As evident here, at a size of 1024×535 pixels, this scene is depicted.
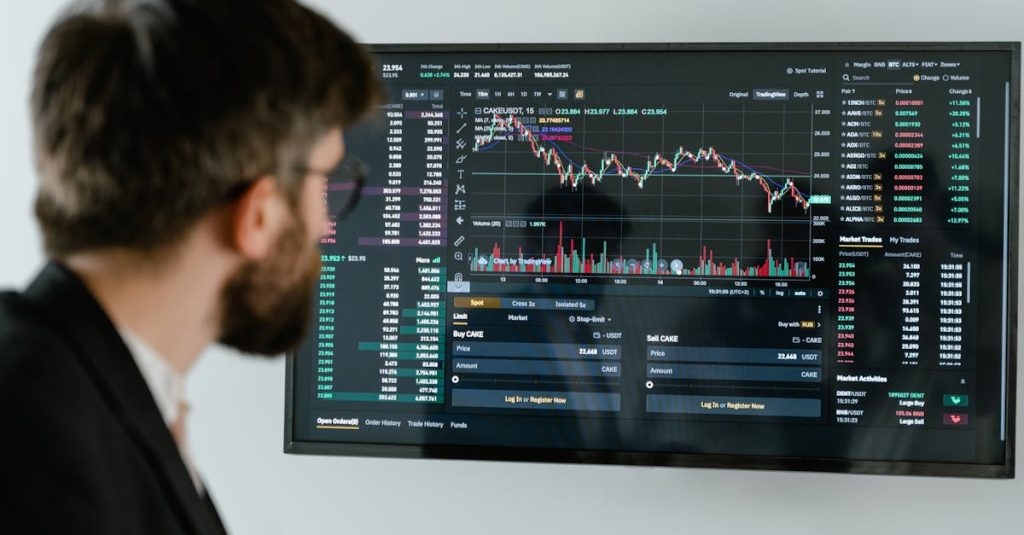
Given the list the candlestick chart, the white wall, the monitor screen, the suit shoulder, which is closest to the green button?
the monitor screen

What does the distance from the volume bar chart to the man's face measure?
1.12 meters

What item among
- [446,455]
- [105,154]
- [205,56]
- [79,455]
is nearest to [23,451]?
[79,455]

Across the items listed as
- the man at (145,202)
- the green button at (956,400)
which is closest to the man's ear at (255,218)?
the man at (145,202)

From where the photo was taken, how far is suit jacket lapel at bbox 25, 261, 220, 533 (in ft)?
3.60

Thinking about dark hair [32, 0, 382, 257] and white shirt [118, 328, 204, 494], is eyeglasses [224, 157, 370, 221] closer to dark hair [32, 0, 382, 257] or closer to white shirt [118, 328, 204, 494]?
dark hair [32, 0, 382, 257]

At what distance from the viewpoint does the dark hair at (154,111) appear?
43.0 inches

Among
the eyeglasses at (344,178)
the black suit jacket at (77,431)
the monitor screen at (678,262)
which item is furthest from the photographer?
the monitor screen at (678,262)

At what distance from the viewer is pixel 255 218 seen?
3.94 ft

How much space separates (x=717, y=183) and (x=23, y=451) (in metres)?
1.79

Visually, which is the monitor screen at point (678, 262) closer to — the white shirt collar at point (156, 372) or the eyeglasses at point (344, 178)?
the eyeglasses at point (344, 178)

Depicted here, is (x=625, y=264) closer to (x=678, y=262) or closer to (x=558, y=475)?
(x=678, y=262)

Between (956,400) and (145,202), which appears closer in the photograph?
(145,202)

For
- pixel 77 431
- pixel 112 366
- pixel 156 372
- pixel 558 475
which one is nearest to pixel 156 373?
pixel 156 372

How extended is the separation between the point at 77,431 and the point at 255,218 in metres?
0.32
